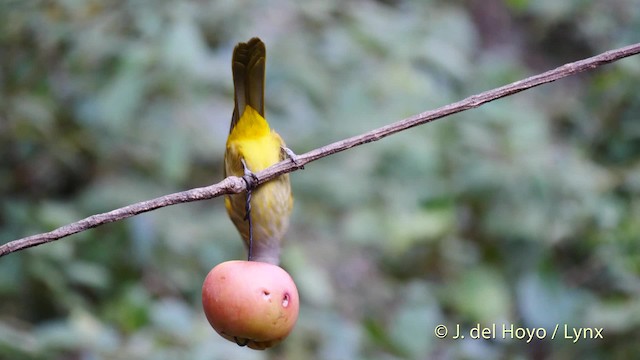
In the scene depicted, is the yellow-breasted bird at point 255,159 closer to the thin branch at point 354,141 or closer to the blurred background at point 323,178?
the thin branch at point 354,141

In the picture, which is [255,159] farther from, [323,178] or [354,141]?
[323,178]

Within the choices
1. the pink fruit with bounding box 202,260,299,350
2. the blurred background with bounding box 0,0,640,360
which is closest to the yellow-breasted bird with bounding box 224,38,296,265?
the pink fruit with bounding box 202,260,299,350

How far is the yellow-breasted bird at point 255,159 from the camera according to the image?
4.71ft

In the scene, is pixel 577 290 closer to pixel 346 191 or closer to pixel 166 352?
pixel 346 191

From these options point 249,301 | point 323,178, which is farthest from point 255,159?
point 323,178

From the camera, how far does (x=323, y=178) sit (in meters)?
2.82

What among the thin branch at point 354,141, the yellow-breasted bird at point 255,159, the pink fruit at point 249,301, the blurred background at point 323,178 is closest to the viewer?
the thin branch at point 354,141

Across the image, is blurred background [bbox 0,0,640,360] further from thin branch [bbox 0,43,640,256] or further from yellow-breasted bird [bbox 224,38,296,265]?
thin branch [bbox 0,43,640,256]

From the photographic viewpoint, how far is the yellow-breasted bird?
144cm

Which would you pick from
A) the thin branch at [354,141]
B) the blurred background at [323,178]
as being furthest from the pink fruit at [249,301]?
the blurred background at [323,178]

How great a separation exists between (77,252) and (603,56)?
2080 mm

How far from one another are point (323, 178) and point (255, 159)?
1.33 meters

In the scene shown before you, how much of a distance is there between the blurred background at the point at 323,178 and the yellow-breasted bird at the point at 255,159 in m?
0.83

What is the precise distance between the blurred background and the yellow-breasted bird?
83cm
